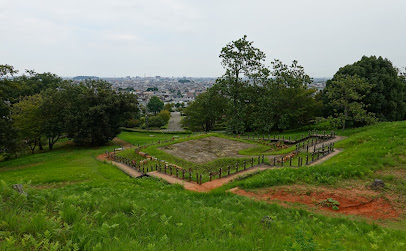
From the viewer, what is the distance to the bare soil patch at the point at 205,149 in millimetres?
20250

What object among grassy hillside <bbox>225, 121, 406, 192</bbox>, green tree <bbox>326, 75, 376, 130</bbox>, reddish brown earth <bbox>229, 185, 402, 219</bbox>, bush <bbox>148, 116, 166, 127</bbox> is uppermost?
green tree <bbox>326, 75, 376, 130</bbox>

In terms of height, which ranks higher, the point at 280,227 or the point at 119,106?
the point at 119,106

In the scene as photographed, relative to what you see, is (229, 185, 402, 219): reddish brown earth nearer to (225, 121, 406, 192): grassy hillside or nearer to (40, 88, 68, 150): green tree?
(225, 121, 406, 192): grassy hillside

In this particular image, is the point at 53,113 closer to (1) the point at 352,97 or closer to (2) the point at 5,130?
(2) the point at 5,130

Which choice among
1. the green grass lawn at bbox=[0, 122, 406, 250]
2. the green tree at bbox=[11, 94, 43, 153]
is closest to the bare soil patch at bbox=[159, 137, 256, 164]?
the green grass lawn at bbox=[0, 122, 406, 250]

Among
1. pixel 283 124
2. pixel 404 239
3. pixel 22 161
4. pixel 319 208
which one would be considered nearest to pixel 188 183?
Answer: pixel 319 208

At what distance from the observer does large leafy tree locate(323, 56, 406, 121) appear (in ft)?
95.8

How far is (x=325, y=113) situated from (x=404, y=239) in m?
29.6

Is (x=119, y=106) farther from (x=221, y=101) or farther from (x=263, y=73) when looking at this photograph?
(x=263, y=73)

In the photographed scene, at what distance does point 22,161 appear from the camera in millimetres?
23656

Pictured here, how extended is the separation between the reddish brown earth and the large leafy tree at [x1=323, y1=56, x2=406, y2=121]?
22.5 metres

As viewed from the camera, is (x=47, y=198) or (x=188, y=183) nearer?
(x=47, y=198)

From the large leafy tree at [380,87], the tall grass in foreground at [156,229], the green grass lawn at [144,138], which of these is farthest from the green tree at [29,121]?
the large leafy tree at [380,87]

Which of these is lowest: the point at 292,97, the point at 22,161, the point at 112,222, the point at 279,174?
the point at 22,161
